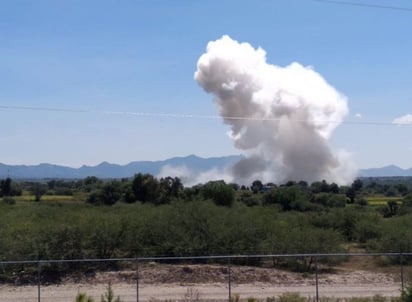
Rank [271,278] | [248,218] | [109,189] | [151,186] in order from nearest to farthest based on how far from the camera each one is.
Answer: [271,278], [248,218], [151,186], [109,189]

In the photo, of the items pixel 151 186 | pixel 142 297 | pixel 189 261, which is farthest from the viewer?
pixel 151 186

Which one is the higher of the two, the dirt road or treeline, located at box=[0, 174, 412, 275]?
treeline, located at box=[0, 174, 412, 275]

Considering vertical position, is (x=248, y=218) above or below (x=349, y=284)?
above

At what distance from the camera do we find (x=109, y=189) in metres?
83.9

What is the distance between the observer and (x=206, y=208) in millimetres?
36969

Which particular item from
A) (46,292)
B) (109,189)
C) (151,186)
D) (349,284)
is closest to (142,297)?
(46,292)

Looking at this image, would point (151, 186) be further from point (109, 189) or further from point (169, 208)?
point (169, 208)

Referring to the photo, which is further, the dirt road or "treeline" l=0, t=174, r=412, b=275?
"treeline" l=0, t=174, r=412, b=275

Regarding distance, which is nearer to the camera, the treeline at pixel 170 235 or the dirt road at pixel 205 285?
the dirt road at pixel 205 285

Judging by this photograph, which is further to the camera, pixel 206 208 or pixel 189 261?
pixel 206 208

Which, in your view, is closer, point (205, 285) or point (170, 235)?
point (205, 285)

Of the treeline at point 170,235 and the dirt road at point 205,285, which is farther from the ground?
the treeline at point 170,235

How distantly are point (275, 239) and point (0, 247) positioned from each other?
511 inches

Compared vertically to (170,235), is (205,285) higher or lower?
lower
